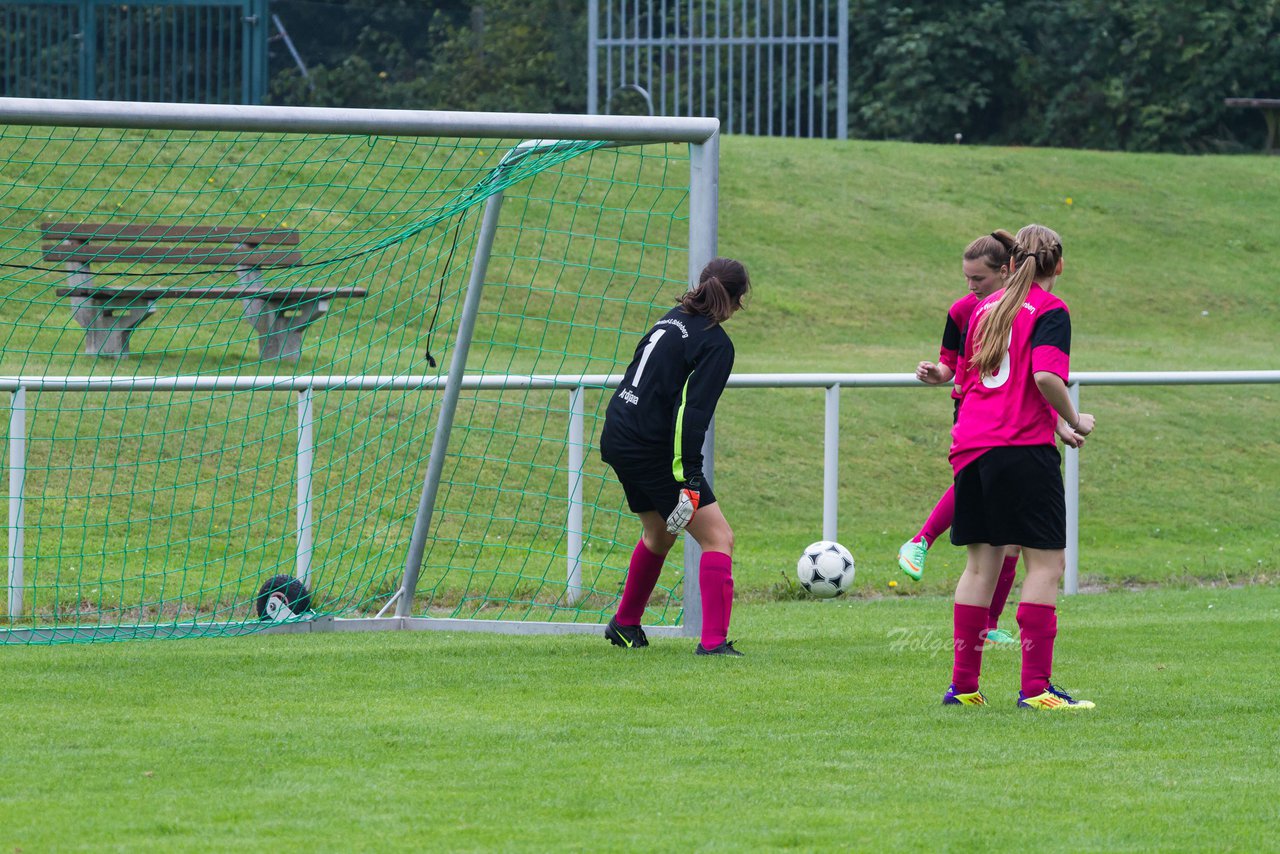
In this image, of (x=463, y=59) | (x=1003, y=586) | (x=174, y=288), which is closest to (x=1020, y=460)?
(x=1003, y=586)

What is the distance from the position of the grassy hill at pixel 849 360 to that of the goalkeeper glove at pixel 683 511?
1470 millimetres

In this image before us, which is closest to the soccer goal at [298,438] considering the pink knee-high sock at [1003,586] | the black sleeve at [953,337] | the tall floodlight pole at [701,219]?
the tall floodlight pole at [701,219]

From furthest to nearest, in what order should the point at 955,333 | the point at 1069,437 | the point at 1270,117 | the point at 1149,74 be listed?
the point at 1149,74, the point at 1270,117, the point at 955,333, the point at 1069,437

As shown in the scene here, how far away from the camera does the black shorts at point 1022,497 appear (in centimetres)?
554

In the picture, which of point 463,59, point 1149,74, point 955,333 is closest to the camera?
point 955,333

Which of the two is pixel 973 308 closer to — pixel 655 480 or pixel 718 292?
pixel 718 292

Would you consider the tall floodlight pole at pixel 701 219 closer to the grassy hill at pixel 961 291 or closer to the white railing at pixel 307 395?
the white railing at pixel 307 395

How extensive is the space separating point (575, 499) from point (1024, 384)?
374 centimetres

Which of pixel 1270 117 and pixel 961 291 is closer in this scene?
pixel 961 291

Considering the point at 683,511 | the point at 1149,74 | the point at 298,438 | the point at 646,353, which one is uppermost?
the point at 1149,74

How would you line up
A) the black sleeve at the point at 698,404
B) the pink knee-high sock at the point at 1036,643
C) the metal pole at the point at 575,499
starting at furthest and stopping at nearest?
the metal pole at the point at 575,499 < the black sleeve at the point at 698,404 < the pink knee-high sock at the point at 1036,643

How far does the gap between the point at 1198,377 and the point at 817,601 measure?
8.80ft

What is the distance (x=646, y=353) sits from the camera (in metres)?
6.63

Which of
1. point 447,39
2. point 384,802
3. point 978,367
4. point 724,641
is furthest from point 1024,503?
point 447,39
